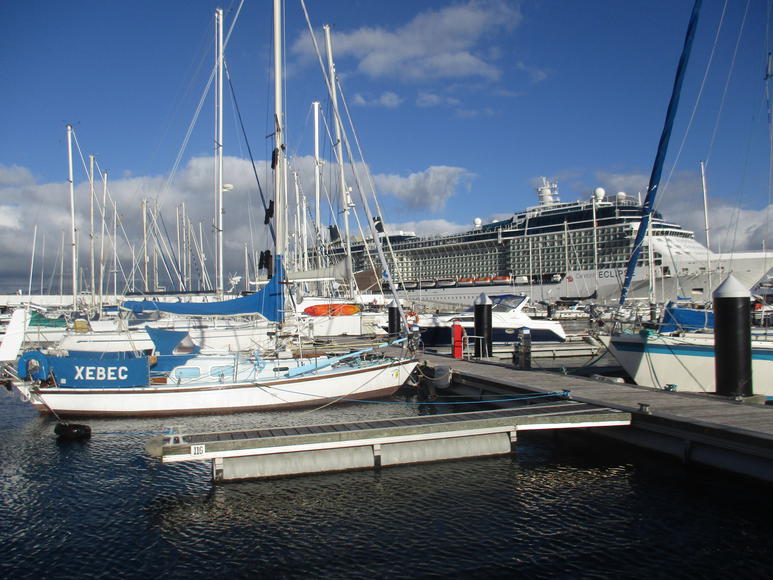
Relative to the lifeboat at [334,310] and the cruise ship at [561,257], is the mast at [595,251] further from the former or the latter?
the lifeboat at [334,310]

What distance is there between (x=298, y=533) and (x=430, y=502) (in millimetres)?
2040

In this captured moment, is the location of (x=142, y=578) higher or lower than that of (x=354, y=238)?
lower

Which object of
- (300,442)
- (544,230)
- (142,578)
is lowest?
(142,578)

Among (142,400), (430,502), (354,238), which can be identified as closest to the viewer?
(430,502)

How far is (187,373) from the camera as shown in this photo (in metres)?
15.0

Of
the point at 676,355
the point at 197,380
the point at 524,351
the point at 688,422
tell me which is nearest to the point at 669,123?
the point at 676,355

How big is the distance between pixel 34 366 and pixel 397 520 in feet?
35.0

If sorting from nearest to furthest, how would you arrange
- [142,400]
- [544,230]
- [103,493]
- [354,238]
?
[103,493]
[142,400]
[544,230]
[354,238]

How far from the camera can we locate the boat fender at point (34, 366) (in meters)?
13.9

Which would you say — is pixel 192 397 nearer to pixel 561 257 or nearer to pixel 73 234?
pixel 73 234

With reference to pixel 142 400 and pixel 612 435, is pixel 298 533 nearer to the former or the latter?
pixel 612 435

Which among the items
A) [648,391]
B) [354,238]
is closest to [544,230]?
[354,238]

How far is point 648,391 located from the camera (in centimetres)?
1249

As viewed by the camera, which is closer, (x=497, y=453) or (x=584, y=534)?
(x=584, y=534)
